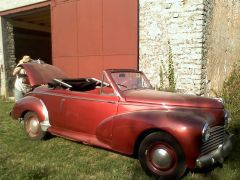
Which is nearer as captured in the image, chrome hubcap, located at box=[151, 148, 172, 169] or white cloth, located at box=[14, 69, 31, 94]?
chrome hubcap, located at box=[151, 148, 172, 169]

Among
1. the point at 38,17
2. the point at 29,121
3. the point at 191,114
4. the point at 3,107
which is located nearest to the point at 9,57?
the point at 38,17

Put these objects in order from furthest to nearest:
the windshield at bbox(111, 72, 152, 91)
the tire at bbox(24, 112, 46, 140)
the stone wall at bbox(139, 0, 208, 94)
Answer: the stone wall at bbox(139, 0, 208, 94)
the tire at bbox(24, 112, 46, 140)
the windshield at bbox(111, 72, 152, 91)

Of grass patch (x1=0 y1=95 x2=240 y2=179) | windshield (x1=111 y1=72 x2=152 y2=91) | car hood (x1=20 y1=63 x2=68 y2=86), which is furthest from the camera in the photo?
car hood (x1=20 y1=63 x2=68 y2=86)

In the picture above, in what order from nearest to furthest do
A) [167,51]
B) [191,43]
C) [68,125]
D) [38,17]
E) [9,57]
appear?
[68,125] → [191,43] → [167,51] → [9,57] → [38,17]

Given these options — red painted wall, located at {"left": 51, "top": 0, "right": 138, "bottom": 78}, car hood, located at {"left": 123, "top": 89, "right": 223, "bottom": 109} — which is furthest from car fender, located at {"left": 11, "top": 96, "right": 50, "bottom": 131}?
red painted wall, located at {"left": 51, "top": 0, "right": 138, "bottom": 78}

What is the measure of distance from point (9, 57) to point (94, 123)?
9716mm

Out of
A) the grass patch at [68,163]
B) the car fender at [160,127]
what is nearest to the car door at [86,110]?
the car fender at [160,127]

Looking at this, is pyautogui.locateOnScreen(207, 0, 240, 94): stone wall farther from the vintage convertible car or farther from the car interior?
the car interior

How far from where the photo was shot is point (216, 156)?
4.14 metres

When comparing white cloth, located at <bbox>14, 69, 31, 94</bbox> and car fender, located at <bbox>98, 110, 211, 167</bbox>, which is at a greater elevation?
white cloth, located at <bbox>14, 69, 31, 94</bbox>

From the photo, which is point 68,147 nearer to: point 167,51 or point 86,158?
point 86,158

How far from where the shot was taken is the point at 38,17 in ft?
47.1

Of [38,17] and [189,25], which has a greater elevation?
[38,17]

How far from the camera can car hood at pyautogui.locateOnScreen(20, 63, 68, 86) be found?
6598mm
